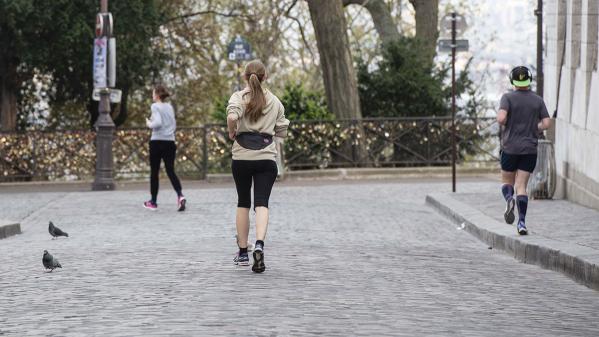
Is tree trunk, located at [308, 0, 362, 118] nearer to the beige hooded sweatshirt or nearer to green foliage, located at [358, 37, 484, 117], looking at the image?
green foliage, located at [358, 37, 484, 117]

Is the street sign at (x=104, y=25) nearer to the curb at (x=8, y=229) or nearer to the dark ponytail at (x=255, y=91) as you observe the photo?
the curb at (x=8, y=229)

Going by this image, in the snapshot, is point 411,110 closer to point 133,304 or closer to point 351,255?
point 351,255

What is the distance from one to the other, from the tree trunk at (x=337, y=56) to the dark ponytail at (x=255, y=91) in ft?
65.8

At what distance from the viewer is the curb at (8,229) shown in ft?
57.7

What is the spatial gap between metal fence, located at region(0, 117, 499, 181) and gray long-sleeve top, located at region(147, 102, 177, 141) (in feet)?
34.1

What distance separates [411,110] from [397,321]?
24196mm

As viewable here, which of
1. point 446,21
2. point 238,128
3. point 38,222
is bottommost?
point 38,222

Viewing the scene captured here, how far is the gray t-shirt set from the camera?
15281mm

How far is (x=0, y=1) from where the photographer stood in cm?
3112

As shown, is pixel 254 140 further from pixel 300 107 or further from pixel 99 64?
pixel 300 107

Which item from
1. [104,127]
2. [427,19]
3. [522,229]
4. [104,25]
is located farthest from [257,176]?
[427,19]

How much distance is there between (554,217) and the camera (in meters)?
17.7

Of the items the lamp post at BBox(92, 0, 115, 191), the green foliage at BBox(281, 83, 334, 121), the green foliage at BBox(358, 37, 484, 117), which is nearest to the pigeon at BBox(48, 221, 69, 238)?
the lamp post at BBox(92, 0, 115, 191)

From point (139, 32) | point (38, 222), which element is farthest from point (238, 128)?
point (139, 32)
